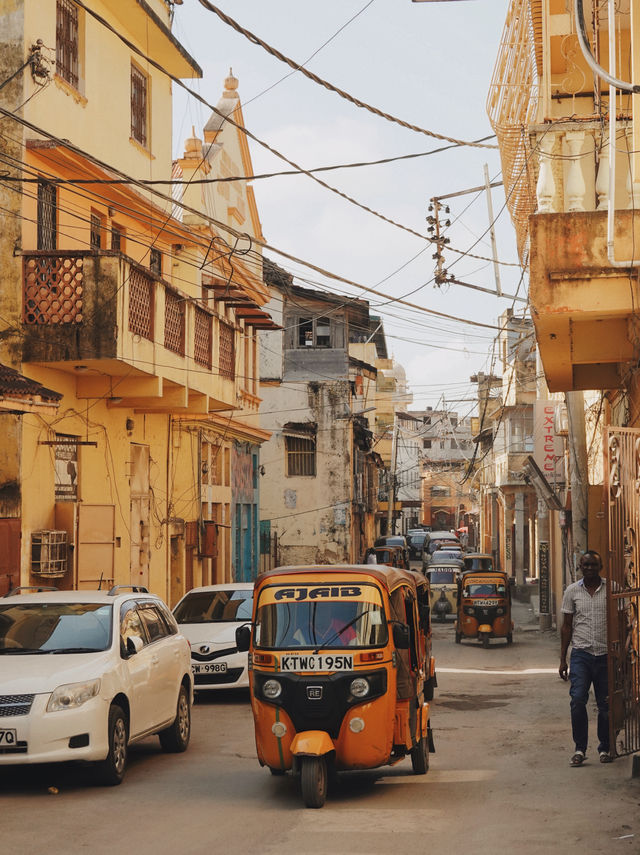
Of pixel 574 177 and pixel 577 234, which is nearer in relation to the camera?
pixel 577 234

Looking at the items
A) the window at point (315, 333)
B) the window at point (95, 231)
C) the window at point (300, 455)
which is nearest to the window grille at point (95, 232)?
the window at point (95, 231)

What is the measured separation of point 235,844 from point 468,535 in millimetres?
105775

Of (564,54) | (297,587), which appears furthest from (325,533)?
(297,587)

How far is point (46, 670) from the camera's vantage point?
10055 millimetres

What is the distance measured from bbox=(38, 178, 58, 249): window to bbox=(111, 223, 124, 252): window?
2.34m

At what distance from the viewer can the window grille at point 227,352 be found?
970 inches

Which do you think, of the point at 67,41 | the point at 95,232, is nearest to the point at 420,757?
the point at 95,232

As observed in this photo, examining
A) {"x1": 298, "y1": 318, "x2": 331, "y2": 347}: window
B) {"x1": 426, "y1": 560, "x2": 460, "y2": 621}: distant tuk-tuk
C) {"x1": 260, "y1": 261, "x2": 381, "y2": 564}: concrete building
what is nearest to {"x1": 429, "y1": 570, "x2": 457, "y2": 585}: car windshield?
{"x1": 426, "y1": 560, "x2": 460, "y2": 621}: distant tuk-tuk

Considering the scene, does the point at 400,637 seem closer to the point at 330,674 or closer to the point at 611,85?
the point at 330,674

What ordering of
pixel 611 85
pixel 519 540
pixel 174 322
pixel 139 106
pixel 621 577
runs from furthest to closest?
pixel 519 540 → pixel 139 106 → pixel 174 322 → pixel 621 577 → pixel 611 85

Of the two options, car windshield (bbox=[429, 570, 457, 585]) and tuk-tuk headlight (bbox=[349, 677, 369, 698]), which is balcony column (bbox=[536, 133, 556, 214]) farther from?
car windshield (bbox=[429, 570, 457, 585])

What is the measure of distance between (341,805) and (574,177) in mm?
6233

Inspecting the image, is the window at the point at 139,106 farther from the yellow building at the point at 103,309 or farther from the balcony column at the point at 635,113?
the balcony column at the point at 635,113

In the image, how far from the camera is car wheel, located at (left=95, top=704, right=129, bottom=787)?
1020 centimetres
